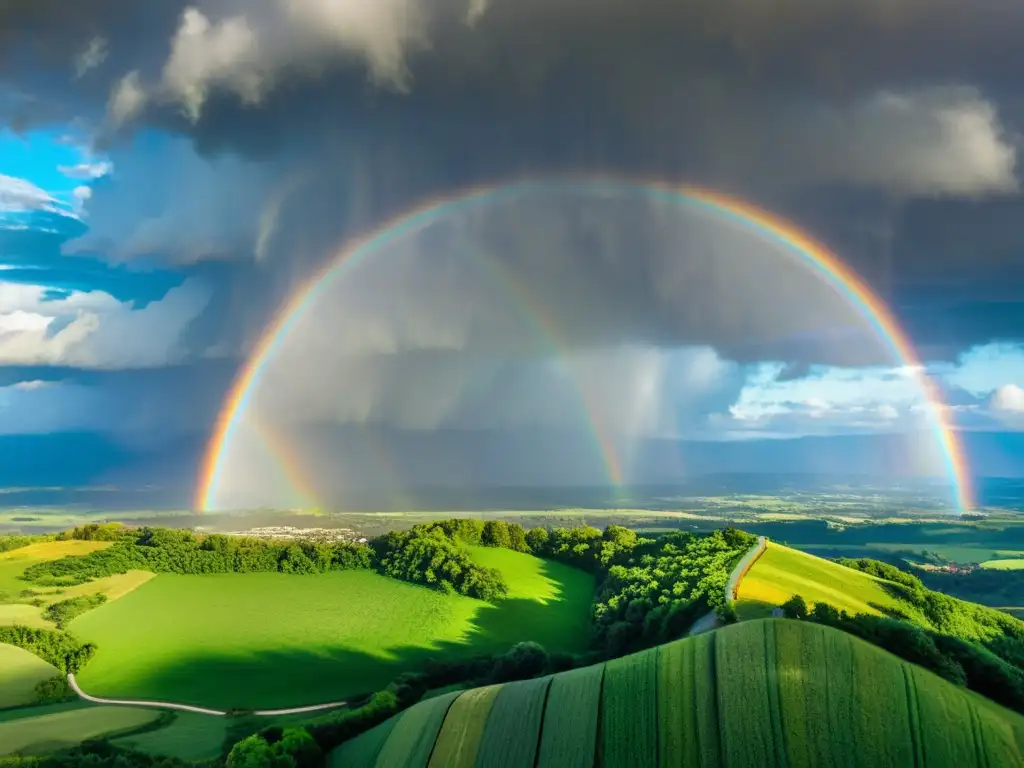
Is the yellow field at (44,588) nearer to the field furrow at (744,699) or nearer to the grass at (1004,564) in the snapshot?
the field furrow at (744,699)

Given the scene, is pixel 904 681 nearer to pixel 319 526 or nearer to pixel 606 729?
pixel 606 729

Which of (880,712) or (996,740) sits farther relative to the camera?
(880,712)

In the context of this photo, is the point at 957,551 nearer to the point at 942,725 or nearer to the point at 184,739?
the point at 942,725

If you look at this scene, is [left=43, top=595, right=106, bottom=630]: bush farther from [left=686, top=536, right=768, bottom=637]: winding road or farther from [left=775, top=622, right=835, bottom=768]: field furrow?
[left=775, top=622, right=835, bottom=768]: field furrow

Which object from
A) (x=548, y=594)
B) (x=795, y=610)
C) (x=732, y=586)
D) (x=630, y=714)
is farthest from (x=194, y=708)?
(x=795, y=610)

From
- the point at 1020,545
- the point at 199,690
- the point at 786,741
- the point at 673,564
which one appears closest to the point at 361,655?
the point at 199,690

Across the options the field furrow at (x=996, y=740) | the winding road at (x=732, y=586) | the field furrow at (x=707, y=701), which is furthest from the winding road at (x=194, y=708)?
the field furrow at (x=996, y=740)
